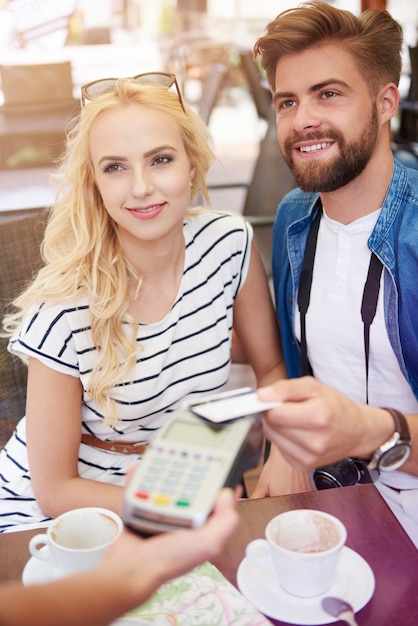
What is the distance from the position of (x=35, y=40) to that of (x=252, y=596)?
260 centimetres

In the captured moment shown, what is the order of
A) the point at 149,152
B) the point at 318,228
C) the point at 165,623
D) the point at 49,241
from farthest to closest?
1. the point at 318,228
2. the point at 49,241
3. the point at 149,152
4. the point at 165,623

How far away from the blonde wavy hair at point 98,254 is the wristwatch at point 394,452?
587mm

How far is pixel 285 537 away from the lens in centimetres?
101

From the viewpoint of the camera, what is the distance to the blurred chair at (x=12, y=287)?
1718 mm

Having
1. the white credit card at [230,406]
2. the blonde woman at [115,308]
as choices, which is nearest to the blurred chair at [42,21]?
the blonde woman at [115,308]

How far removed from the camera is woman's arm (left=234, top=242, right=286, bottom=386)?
1785 mm

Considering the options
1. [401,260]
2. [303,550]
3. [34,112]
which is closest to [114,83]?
[401,260]

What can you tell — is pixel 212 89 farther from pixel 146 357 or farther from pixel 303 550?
pixel 303 550

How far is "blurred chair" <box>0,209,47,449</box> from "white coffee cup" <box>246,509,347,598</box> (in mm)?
879

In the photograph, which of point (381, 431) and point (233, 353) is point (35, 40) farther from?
point (381, 431)

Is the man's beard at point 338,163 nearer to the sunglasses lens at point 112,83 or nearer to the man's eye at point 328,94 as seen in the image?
the man's eye at point 328,94

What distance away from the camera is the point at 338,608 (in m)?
0.96

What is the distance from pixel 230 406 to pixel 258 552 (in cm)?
27

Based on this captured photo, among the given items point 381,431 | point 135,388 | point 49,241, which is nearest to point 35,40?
point 49,241
